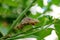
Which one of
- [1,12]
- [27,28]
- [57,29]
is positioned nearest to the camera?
[57,29]

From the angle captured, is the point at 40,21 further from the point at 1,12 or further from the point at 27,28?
the point at 1,12

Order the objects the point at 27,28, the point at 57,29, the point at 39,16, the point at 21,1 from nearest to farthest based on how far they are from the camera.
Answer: the point at 57,29
the point at 27,28
the point at 39,16
the point at 21,1

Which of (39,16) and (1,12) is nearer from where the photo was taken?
(39,16)

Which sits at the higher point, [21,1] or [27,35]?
[21,1]

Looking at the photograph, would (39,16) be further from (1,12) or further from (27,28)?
(1,12)

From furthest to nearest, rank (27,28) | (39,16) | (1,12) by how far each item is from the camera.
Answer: (1,12), (39,16), (27,28)

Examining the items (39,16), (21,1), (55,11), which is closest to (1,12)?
(39,16)

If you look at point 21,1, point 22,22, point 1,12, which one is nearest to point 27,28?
point 22,22

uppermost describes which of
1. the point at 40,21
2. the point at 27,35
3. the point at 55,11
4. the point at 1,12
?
the point at 55,11

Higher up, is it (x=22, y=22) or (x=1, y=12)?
(x=1, y=12)
